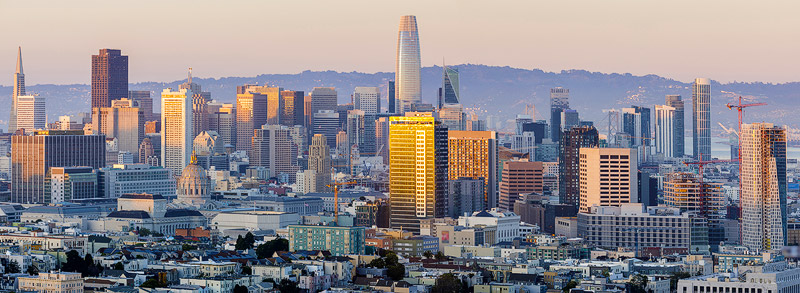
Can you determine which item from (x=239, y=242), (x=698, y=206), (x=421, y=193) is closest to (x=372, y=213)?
(x=421, y=193)

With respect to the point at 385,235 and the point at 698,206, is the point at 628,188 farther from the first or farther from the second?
the point at 385,235

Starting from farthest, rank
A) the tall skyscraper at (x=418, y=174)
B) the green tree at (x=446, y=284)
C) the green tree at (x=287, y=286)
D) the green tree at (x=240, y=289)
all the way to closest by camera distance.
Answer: the tall skyscraper at (x=418, y=174)
the green tree at (x=446, y=284)
the green tree at (x=287, y=286)
the green tree at (x=240, y=289)

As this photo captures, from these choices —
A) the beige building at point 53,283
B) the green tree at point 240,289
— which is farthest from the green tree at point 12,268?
the green tree at point 240,289

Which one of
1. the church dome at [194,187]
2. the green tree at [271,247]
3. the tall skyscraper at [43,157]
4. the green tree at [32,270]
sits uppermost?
the tall skyscraper at [43,157]

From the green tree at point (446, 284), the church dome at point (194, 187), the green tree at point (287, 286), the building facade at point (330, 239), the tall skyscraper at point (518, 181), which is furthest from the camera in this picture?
the tall skyscraper at point (518, 181)

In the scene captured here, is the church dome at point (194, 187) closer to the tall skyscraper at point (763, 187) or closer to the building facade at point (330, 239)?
the building facade at point (330, 239)

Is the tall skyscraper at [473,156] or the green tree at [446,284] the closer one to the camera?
the green tree at [446,284]
